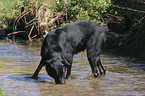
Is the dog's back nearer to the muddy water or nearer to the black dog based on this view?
the black dog

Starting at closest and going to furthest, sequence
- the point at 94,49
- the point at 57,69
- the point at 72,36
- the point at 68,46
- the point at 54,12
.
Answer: the point at 57,69 < the point at 68,46 < the point at 72,36 < the point at 94,49 < the point at 54,12

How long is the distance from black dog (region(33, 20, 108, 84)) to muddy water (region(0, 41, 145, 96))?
12.1 inches

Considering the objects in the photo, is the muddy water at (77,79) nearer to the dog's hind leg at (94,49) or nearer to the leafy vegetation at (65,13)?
the dog's hind leg at (94,49)

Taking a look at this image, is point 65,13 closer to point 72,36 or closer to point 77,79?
point 72,36

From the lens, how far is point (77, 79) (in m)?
6.29

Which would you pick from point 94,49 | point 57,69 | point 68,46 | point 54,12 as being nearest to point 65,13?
point 54,12

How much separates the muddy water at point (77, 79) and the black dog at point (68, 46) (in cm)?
31

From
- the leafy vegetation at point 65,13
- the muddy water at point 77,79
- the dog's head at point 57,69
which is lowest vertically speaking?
the muddy water at point 77,79

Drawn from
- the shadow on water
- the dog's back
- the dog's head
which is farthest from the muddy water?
the dog's back

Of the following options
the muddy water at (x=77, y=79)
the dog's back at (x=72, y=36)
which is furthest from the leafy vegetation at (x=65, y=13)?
the dog's back at (x=72, y=36)

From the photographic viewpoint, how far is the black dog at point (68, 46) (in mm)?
5746

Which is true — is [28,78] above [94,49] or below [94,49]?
below

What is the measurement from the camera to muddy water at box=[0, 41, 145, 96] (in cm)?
518

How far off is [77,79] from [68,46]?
82 centimetres
